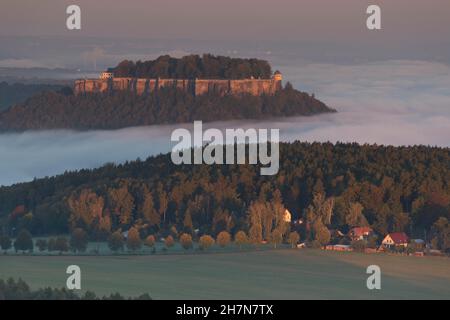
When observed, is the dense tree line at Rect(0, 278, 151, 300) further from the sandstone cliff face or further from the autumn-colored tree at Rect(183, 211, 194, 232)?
the sandstone cliff face

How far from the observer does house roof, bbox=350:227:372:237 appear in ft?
284

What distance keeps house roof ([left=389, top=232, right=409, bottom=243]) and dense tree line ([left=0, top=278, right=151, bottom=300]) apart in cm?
2071

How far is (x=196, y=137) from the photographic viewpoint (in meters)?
117

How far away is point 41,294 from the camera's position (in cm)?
6562

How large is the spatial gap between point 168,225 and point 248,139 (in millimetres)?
23175

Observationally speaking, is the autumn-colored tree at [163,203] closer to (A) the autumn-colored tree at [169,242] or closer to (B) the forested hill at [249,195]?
(B) the forested hill at [249,195]

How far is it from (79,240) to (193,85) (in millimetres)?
51103

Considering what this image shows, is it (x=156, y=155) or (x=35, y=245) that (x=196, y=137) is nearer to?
(x=156, y=155)

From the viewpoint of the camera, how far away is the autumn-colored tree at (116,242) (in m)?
84.6

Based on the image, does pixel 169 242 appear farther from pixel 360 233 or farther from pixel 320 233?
pixel 360 233

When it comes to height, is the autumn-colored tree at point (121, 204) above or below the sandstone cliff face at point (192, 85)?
below

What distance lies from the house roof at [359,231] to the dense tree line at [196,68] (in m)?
48.4

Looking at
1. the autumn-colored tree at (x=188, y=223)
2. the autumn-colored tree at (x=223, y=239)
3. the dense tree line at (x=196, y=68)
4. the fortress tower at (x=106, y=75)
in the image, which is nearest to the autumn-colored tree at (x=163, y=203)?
the autumn-colored tree at (x=188, y=223)
